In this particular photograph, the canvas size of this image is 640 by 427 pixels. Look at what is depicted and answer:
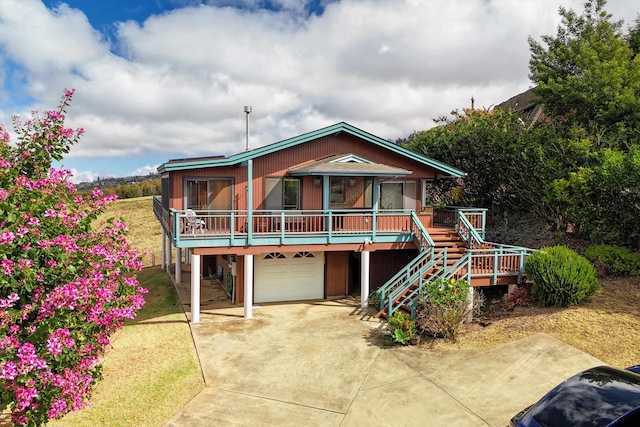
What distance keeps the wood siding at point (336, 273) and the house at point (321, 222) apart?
0.15ft

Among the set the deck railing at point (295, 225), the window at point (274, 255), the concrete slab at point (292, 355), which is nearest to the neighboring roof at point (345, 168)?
the deck railing at point (295, 225)

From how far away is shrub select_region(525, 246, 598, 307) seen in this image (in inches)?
512

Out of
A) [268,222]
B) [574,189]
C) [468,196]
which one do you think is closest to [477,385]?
[268,222]

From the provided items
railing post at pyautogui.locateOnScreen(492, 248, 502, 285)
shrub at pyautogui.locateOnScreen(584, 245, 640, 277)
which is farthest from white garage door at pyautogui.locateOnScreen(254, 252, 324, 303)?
shrub at pyautogui.locateOnScreen(584, 245, 640, 277)

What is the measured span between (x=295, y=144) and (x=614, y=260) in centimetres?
1321

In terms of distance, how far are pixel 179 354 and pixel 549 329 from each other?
36.4ft

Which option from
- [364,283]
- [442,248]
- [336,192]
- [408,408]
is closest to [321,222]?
[336,192]

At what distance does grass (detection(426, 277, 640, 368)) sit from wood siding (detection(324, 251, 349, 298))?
21.6ft

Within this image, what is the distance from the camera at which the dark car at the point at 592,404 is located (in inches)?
235

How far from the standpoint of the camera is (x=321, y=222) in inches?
693

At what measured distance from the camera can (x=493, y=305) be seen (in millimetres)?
15352

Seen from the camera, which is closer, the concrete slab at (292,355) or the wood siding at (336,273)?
the concrete slab at (292,355)

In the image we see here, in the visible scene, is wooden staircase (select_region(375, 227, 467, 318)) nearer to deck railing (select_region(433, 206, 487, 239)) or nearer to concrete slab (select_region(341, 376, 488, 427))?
deck railing (select_region(433, 206, 487, 239))

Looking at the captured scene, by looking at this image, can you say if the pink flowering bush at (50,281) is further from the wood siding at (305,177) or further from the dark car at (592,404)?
the wood siding at (305,177)
